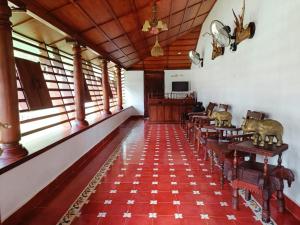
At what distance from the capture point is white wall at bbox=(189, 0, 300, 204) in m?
2.92

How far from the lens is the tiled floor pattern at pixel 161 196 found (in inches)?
108

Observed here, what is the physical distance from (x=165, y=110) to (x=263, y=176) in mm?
8028

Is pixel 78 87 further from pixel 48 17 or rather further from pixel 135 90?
pixel 135 90

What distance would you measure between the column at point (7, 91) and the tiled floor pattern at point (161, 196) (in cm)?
111

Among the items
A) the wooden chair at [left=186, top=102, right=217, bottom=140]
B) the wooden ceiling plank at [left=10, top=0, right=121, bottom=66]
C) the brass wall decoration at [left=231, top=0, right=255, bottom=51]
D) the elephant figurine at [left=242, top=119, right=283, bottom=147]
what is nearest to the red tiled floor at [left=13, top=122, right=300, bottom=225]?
the elephant figurine at [left=242, top=119, right=283, bottom=147]

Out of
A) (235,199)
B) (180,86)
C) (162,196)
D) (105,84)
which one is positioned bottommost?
(162,196)

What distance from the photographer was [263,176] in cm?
269

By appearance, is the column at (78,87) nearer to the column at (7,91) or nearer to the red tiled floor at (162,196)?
the red tiled floor at (162,196)

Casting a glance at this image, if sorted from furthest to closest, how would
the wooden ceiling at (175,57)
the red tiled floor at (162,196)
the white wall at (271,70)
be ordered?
the wooden ceiling at (175,57) < the white wall at (271,70) < the red tiled floor at (162,196)

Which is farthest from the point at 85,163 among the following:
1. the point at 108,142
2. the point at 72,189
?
the point at 108,142

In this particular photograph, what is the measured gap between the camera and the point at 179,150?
590 cm

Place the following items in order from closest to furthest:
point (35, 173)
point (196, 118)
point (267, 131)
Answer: point (267, 131) < point (35, 173) < point (196, 118)

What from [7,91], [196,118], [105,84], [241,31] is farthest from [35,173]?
[105,84]

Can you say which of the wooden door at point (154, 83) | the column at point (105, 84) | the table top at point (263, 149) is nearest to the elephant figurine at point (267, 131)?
the table top at point (263, 149)
